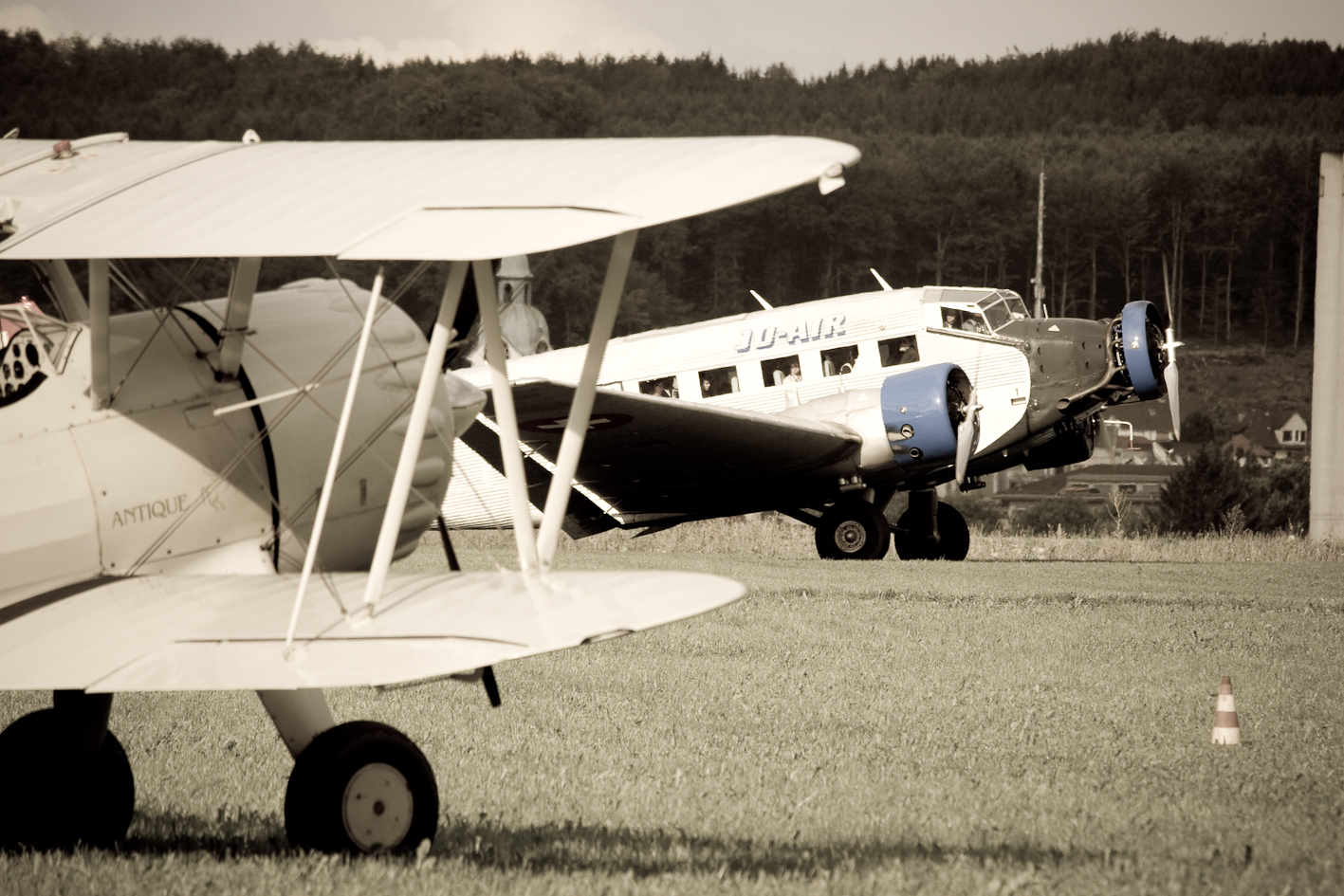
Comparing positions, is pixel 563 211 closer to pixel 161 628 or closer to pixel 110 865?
pixel 161 628

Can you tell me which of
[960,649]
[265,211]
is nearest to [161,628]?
[265,211]

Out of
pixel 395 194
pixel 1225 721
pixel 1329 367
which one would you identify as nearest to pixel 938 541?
pixel 1225 721

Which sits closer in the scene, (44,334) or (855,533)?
(44,334)

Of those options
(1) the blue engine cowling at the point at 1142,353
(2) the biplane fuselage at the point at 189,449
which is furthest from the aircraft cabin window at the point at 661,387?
(2) the biplane fuselage at the point at 189,449

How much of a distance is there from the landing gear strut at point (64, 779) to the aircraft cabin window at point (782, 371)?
16192mm

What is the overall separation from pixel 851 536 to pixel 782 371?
2.68m

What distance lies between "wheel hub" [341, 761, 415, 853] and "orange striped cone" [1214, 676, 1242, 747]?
4.80 meters

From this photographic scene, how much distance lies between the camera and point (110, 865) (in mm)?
5207

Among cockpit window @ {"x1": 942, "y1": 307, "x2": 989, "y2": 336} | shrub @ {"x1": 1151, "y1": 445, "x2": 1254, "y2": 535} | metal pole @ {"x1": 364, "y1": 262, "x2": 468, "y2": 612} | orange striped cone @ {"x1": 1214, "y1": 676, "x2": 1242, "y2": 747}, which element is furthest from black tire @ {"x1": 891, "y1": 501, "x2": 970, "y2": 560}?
metal pole @ {"x1": 364, "y1": 262, "x2": 468, "y2": 612}

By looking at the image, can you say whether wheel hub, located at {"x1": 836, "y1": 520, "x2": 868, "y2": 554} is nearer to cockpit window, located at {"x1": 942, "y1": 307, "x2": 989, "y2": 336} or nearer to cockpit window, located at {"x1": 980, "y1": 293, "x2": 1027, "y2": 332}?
cockpit window, located at {"x1": 942, "y1": 307, "x2": 989, "y2": 336}

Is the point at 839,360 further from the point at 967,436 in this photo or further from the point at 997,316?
the point at 967,436

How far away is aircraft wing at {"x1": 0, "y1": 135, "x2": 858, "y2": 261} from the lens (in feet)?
14.2

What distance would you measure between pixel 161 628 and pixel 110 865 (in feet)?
3.46

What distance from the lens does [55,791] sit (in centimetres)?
570
